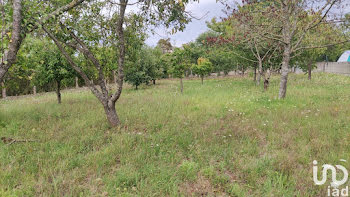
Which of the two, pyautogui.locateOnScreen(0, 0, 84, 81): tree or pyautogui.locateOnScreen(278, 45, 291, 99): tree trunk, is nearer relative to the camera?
pyautogui.locateOnScreen(0, 0, 84, 81): tree

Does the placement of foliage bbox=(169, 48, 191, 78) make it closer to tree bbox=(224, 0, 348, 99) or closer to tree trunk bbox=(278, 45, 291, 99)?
tree bbox=(224, 0, 348, 99)

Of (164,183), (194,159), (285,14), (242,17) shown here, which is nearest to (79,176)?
(164,183)

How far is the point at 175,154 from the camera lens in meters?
4.30

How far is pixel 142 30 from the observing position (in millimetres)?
6203

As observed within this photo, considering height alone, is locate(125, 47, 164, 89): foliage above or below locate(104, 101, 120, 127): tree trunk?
above

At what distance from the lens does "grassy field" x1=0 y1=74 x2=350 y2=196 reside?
3209mm

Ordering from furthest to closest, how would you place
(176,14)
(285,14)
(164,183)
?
(285,14), (176,14), (164,183)

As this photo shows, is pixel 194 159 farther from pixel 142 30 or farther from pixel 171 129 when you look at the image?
pixel 142 30

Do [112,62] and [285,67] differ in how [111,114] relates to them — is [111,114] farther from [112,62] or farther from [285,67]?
[285,67]

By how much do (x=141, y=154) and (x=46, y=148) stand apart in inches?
94.1

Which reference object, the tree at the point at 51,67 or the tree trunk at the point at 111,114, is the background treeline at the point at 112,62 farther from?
the tree trunk at the point at 111,114

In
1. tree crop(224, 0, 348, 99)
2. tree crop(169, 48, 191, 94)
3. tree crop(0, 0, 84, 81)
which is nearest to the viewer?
tree crop(0, 0, 84, 81)

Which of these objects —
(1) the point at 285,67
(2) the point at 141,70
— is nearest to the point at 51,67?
(2) the point at 141,70

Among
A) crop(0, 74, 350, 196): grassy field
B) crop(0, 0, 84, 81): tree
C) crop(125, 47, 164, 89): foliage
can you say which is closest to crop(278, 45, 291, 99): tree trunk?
crop(0, 74, 350, 196): grassy field
